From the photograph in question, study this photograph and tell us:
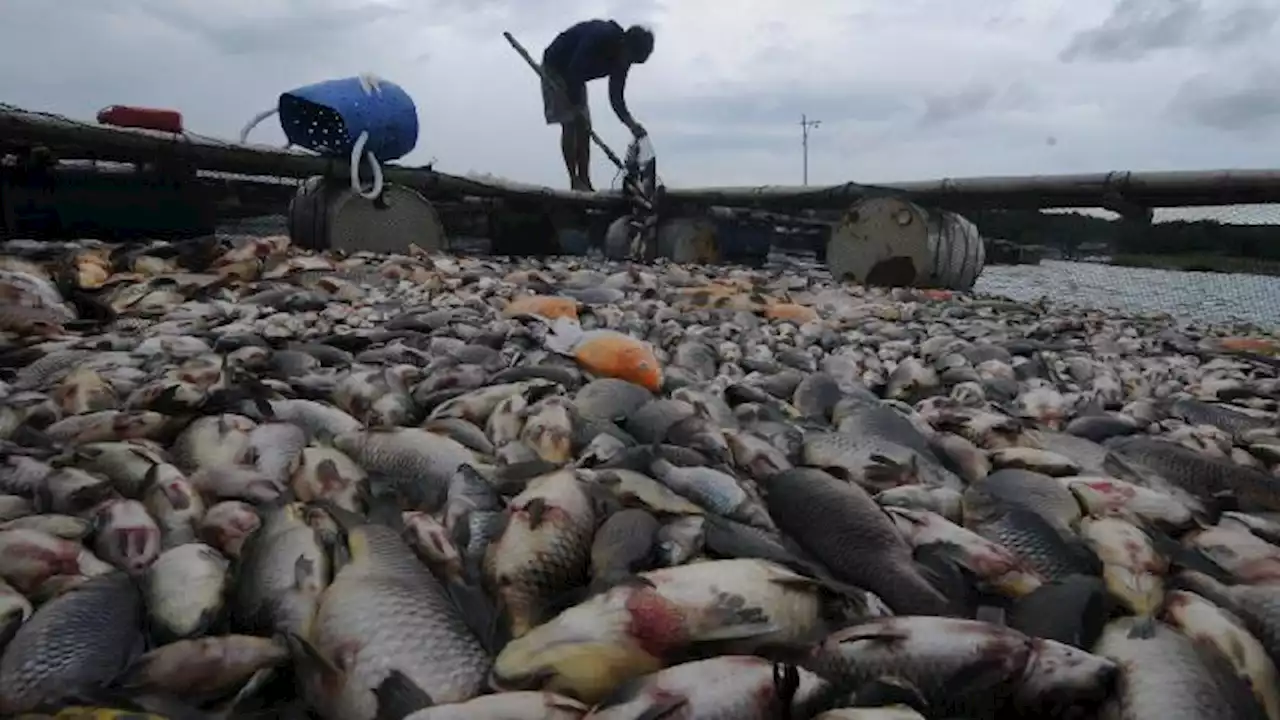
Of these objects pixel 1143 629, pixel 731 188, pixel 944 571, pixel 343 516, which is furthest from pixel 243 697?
pixel 731 188

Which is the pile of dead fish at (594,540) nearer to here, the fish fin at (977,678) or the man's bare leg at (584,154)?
the fish fin at (977,678)

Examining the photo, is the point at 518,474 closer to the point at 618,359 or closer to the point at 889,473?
the point at 889,473

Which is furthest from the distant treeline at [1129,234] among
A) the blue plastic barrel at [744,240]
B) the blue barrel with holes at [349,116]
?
the blue barrel with holes at [349,116]

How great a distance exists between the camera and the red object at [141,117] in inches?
372

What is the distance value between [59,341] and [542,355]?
6.97 ft

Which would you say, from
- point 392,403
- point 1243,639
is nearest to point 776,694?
point 1243,639

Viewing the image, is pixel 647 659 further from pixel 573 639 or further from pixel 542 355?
pixel 542 355

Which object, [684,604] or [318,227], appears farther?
[318,227]

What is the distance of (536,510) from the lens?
207 cm

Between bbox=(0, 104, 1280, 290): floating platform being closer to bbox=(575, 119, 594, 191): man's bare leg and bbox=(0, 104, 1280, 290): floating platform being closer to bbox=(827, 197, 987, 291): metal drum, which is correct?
bbox=(827, 197, 987, 291): metal drum

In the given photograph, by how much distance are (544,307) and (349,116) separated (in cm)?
470

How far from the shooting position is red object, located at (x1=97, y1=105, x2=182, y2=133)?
9461 millimetres

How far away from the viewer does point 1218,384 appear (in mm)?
4996

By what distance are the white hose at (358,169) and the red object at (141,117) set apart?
179 cm
